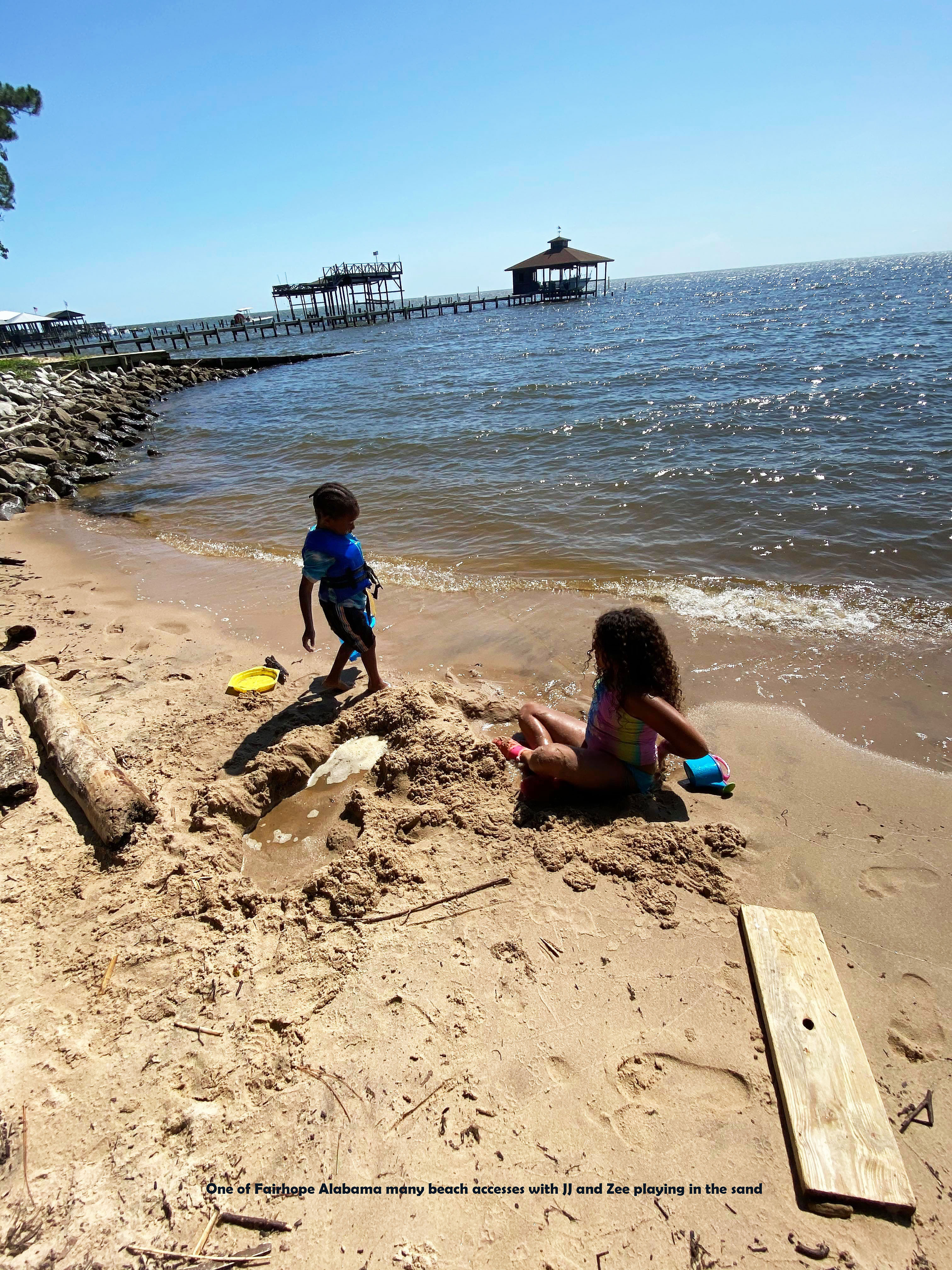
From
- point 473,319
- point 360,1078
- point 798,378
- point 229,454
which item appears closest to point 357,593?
point 360,1078

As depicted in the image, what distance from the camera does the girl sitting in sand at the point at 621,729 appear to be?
3.08 meters

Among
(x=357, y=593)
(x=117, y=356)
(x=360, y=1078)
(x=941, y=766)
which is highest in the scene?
(x=117, y=356)

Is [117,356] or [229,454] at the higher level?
[117,356]

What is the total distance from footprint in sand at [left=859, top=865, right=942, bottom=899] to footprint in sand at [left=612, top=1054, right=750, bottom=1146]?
133cm

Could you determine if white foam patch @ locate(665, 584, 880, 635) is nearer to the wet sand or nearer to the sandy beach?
the wet sand

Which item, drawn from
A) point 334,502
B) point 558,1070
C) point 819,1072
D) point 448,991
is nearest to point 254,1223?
point 448,991

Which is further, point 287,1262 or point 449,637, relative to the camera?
point 449,637

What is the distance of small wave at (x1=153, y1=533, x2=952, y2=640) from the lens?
18.7ft

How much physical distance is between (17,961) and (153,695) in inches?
94.4

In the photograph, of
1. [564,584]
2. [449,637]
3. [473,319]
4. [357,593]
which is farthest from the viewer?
[473,319]

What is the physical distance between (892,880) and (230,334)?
92.9m

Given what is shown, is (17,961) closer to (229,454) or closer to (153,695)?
(153,695)

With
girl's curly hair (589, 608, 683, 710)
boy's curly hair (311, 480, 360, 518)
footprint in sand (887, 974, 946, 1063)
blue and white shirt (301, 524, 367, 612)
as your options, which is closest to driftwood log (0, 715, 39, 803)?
blue and white shirt (301, 524, 367, 612)

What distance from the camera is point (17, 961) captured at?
2547 millimetres
